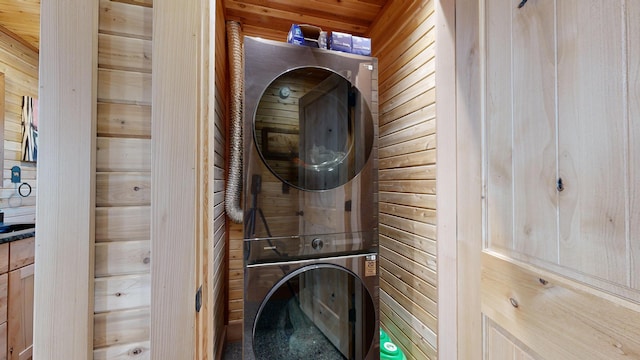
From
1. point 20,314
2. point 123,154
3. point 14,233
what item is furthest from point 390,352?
point 14,233

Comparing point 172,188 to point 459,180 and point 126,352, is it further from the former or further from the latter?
point 459,180

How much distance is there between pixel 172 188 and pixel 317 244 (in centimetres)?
76

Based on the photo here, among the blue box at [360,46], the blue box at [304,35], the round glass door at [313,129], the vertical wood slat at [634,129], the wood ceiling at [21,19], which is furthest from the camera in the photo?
the wood ceiling at [21,19]

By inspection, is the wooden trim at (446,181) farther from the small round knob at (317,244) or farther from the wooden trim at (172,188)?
the wooden trim at (172,188)

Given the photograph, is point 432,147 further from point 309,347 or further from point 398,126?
point 309,347

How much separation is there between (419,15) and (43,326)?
204 centimetres

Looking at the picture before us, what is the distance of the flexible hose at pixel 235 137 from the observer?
176 cm

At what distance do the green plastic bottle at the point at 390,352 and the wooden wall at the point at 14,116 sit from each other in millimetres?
2812

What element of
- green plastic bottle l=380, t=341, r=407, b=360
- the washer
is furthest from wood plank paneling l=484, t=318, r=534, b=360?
green plastic bottle l=380, t=341, r=407, b=360

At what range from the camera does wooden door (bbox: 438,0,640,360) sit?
0.51 metres

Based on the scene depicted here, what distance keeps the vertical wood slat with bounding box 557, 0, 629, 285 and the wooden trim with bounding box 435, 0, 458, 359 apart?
475 mm

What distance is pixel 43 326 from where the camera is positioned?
0.60 m

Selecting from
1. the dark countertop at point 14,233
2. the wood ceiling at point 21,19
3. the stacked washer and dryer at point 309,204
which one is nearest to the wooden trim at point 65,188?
the stacked washer and dryer at point 309,204

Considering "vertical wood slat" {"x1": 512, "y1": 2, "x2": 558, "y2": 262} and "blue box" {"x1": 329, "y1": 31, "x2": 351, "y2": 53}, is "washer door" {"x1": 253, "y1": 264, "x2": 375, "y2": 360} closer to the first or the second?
"vertical wood slat" {"x1": 512, "y1": 2, "x2": 558, "y2": 262}
